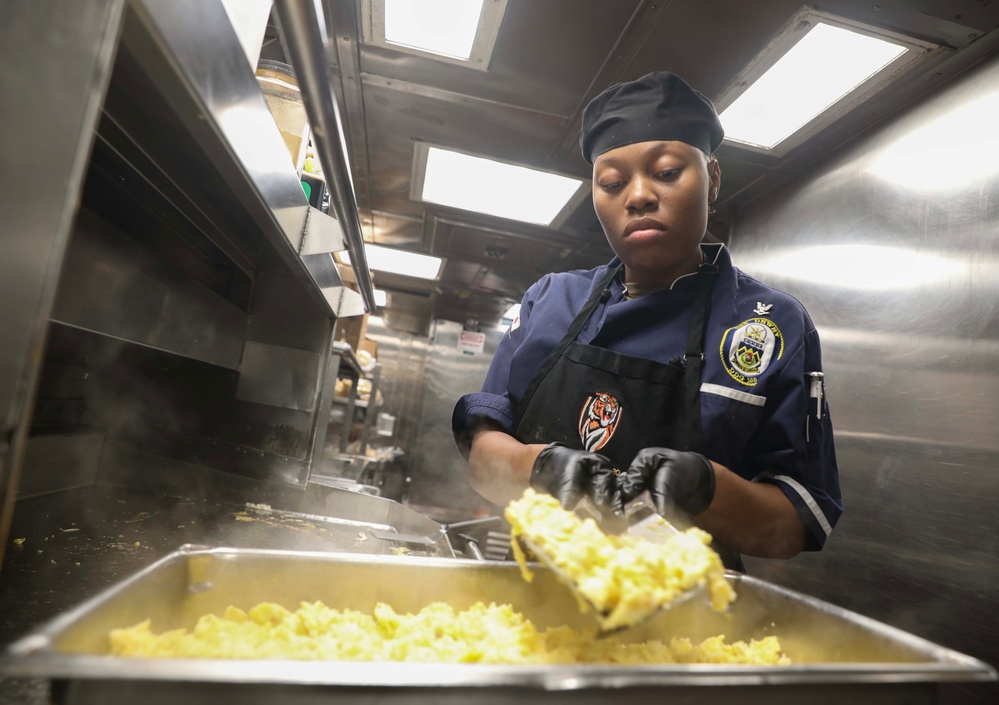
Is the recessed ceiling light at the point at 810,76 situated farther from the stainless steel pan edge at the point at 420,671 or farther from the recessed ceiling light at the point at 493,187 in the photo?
the stainless steel pan edge at the point at 420,671

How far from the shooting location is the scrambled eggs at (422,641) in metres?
0.72

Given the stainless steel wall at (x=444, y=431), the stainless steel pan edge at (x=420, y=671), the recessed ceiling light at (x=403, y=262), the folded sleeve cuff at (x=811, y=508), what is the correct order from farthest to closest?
the stainless steel wall at (x=444, y=431) → the recessed ceiling light at (x=403, y=262) → the folded sleeve cuff at (x=811, y=508) → the stainless steel pan edge at (x=420, y=671)

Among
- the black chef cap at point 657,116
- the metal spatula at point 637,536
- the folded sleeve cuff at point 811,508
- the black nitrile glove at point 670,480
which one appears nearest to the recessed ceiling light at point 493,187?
the black chef cap at point 657,116

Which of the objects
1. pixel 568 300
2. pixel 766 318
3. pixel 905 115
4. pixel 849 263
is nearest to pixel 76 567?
pixel 568 300

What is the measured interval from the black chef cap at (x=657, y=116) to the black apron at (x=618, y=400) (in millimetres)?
358

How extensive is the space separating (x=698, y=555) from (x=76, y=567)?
4.31 ft

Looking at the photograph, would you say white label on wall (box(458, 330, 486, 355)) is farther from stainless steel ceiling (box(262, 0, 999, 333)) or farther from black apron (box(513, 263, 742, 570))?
black apron (box(513, 263, 742, 570))

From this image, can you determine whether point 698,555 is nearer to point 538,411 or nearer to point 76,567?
point 538,411

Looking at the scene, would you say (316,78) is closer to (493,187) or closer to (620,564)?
(620,564)

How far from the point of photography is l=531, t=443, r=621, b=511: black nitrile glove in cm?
94

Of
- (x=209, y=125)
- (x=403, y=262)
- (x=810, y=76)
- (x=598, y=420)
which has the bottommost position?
(x=598, y=420)

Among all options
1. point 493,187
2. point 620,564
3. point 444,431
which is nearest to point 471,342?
point 444,431

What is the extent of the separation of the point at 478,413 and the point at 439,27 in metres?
1.48

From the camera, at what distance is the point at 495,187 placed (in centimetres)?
323
